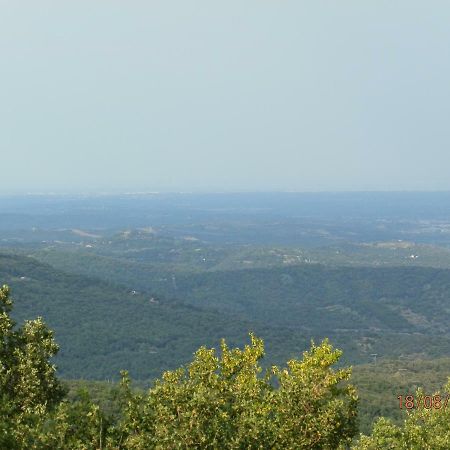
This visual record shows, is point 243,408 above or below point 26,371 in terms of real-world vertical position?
below

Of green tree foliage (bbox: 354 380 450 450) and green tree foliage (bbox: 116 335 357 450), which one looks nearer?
green tree foliage (bbox: 116 335 357 450)

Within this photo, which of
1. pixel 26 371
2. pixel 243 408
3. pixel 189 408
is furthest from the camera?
pixel 26 371

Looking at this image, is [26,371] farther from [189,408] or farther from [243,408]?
[243,408]

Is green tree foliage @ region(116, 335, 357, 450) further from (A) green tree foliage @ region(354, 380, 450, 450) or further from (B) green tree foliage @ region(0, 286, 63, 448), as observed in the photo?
(B) green tree foliage @ region(0, 286, 63, 448)

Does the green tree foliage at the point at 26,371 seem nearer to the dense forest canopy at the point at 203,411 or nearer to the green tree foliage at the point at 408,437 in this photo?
the dense forest canopy at the point at 203,411

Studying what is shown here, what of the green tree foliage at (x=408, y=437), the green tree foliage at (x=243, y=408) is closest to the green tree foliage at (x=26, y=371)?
the green tree foliage at (x=243, y=408)

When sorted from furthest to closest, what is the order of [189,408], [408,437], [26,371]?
[26,371], [408,437], [189,408]

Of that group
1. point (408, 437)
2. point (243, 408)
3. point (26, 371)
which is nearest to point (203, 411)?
point (243, 408)

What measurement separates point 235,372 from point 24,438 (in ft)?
35.1

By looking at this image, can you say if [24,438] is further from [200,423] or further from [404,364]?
[404,364]

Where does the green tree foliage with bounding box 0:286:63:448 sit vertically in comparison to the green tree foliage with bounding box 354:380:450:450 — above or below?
above

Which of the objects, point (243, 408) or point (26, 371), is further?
point (26, 371)

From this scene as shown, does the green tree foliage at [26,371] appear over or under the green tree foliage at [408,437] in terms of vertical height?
over

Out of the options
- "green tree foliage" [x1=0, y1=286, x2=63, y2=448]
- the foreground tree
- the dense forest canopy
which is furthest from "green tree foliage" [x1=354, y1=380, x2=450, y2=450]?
"green tree foliage" [x1=0, y1=286, x2=63, y2=448]
